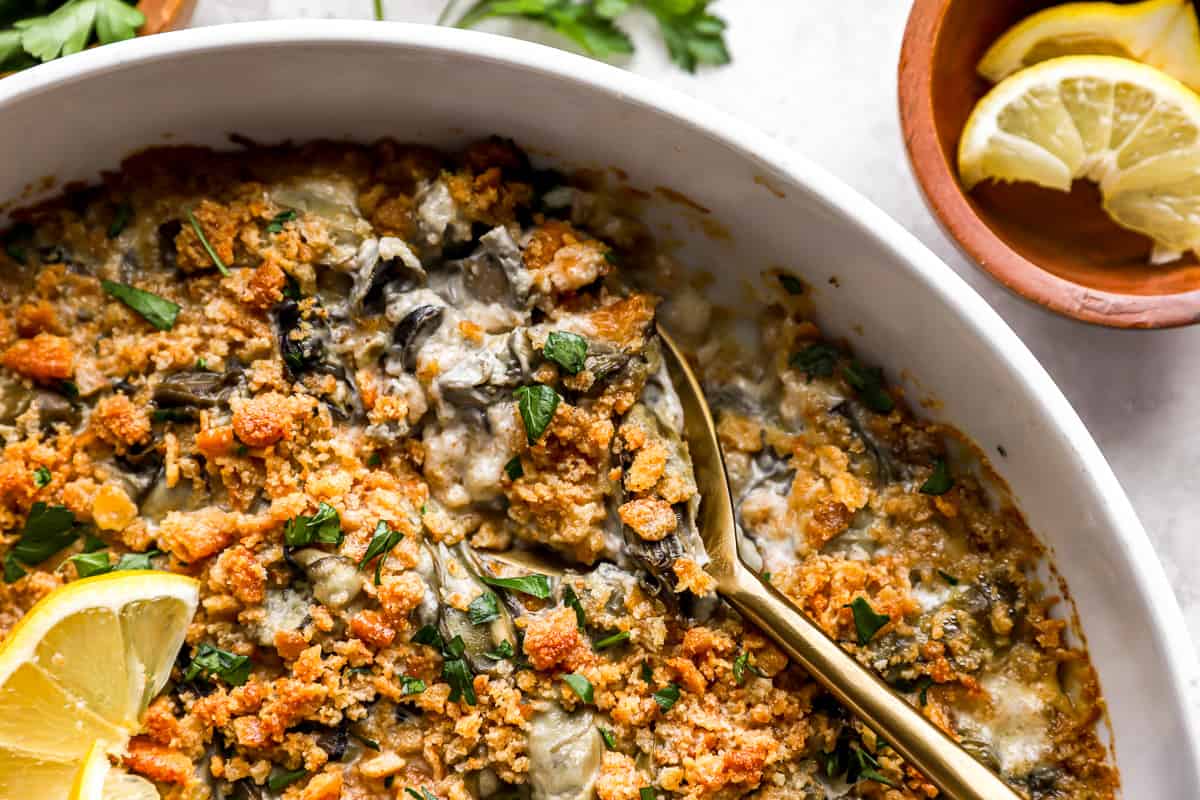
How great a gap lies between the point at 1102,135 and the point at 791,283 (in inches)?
31.8

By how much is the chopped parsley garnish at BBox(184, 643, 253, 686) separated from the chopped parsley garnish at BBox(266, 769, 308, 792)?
8.7 inches

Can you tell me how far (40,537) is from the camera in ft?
8.74

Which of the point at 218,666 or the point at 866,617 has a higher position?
the point at 866,617

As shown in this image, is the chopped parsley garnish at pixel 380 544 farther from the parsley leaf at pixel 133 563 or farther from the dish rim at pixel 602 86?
the dish rim at pixel 602 86

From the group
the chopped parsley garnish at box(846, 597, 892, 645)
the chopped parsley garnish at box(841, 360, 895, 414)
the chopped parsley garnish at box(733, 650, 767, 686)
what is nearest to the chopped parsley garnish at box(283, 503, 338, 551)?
the chopped parsley garnish at box(733, 650, 767, 686)

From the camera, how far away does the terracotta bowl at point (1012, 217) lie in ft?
8.81

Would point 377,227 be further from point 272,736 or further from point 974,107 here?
point 974,107

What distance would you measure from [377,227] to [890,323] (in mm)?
1231

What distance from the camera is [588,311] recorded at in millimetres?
2754

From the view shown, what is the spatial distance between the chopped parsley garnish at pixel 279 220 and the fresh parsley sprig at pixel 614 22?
0.75 metres

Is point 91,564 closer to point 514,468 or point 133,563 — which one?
point 133,563

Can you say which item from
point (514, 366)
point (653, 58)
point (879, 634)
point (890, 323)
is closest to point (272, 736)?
point (514, 366)

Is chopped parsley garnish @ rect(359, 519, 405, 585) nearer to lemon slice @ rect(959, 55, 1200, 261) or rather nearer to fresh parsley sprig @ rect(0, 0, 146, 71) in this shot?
fresh parsley sprig @ rect(0, 0, 146, 71)

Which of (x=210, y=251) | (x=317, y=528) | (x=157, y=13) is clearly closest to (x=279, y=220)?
(x=210, y=251)
